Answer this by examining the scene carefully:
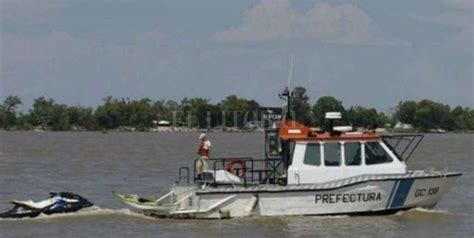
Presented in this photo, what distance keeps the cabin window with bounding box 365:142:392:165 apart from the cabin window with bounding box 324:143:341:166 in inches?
25.8

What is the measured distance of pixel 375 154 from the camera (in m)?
25.0

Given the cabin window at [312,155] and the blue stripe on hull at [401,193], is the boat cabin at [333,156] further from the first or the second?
the blue stripe on hull at [401,193]

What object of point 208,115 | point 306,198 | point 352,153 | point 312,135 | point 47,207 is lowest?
point 47,207

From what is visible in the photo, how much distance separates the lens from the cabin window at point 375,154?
2491 centimetres

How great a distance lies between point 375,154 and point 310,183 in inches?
66.5

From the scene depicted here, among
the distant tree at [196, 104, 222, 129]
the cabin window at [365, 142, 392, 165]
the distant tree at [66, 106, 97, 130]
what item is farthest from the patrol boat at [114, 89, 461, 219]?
the distant tree at [66, 106, 97, 130]

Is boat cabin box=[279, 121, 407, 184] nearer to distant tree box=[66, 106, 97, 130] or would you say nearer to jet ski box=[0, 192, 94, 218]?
jet ski box=[0, 192, 94, 218]

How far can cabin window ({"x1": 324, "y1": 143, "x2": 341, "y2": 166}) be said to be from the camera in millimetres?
24703

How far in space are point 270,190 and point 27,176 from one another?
19.9 metres

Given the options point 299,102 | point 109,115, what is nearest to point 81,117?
point 109,115

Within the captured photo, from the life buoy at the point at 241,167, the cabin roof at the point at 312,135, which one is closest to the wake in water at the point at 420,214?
the cabin roof at the point at 312,135

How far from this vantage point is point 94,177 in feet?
135

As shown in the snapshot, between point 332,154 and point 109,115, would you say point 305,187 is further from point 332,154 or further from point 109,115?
point 109,115

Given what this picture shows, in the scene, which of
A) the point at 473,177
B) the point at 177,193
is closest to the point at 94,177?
the point at 473,177
